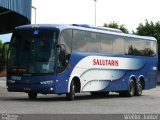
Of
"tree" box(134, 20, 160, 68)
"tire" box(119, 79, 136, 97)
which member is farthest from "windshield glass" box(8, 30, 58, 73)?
"tree" box(134, 20, 160, 68)

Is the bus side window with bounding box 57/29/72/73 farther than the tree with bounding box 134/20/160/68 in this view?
No

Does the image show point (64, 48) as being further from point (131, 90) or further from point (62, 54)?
point (131, 90)

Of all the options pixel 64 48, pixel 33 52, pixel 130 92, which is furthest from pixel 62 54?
pixel 130 92

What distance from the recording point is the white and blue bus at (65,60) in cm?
2250

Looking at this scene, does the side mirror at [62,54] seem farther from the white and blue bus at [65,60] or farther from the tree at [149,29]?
the tree at [149,29]

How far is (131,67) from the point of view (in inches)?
1154

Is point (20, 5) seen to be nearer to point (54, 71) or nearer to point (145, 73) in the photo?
point (145, 73)

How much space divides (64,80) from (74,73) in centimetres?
88

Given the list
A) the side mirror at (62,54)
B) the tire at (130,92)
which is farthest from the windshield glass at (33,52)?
the tire at (130,92)

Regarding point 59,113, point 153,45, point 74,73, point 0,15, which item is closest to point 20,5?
point 0,15

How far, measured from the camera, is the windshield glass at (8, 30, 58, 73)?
22466 mm

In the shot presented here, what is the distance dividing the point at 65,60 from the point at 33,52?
129 cm

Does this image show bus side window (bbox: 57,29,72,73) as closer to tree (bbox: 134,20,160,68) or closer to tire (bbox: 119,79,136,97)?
tire (bbox: 119,79,136,97)

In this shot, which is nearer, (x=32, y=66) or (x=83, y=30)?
(x=32, y=66)
